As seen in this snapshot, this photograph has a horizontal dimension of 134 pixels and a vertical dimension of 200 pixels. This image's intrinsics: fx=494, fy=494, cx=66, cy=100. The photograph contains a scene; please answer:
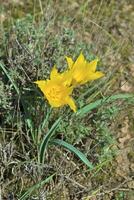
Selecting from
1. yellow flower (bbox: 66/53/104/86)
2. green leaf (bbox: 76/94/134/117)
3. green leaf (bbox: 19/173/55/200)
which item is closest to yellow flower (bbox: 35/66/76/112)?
yellow flower (bbox: 66/53/104/86)

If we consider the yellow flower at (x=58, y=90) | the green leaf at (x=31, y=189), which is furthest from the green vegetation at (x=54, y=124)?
the yellow flower at (x=58, y=90)

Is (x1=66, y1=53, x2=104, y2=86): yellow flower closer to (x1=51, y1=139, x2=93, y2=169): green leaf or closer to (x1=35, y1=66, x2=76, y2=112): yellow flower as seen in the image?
(x1=35, y1=66, x2=76, y2=112): yellow flower

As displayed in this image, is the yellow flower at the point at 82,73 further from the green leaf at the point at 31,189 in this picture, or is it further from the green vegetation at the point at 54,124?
the green leaf at the point at 31,189

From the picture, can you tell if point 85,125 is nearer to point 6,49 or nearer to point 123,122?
point 123,122

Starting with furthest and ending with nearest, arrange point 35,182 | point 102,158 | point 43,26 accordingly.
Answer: point 43,26, point 102,158, point 35,182

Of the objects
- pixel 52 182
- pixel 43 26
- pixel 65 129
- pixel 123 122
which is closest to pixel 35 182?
pixel 52 182

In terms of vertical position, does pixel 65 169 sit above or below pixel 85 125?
below

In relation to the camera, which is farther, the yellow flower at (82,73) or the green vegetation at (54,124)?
the green vegetation at (54,124)

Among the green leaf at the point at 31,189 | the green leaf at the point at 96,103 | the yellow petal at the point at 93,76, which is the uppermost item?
the yellow petal at the point at 93,76
